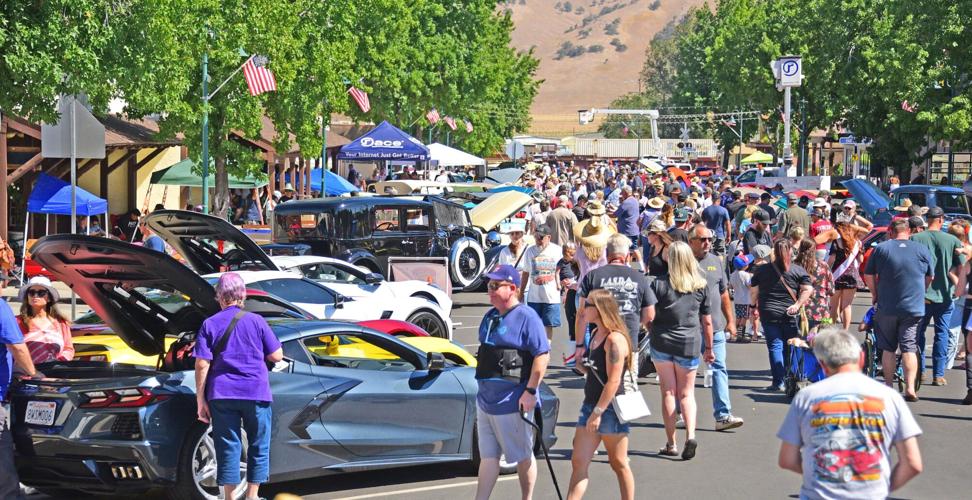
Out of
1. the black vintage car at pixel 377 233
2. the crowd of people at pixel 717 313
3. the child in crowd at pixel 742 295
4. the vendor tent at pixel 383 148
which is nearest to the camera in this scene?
the crowd of people at pixel 717 313

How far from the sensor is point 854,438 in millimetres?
5555

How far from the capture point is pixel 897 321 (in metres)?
12.6

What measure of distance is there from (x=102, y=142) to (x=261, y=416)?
323 inches

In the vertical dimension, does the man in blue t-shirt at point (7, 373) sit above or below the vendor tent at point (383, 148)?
below

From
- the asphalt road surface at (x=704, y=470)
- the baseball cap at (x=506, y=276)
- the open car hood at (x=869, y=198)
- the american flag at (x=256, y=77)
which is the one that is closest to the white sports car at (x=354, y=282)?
the asphalt road surface at (x=704, y=470)

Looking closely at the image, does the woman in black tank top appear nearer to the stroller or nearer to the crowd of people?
the crowd of people

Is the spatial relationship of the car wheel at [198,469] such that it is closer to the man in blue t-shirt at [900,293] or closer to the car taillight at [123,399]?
the car taillight at [123,399]

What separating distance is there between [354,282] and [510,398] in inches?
372

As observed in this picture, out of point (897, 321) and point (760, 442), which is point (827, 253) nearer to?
point (897, 321)

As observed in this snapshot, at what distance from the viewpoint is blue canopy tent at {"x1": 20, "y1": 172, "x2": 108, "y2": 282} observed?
2205 cm

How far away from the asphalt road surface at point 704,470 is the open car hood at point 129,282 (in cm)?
137

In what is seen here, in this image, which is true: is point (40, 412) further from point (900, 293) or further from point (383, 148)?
point (383, 148)

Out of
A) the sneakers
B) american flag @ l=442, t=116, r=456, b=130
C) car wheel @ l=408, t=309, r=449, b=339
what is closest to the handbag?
the sneakers

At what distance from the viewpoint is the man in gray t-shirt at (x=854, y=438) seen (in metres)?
5.53
